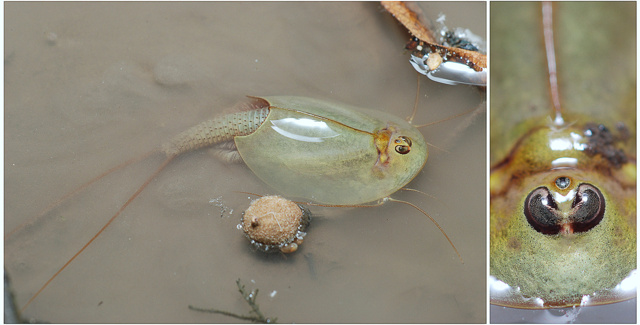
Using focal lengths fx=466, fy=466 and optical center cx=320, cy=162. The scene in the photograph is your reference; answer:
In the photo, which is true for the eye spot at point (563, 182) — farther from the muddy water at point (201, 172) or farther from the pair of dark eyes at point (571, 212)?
the muddy water at point (201, 172)

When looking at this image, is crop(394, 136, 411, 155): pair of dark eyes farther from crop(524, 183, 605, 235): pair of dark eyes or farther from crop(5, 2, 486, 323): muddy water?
crop(524, 183, 605, 235): pair of dark eyes

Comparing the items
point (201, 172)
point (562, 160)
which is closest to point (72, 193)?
point (201, 172)

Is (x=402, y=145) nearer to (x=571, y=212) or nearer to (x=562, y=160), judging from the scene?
(x=562, y=160)

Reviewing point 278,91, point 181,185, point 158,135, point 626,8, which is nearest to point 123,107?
point 158,135

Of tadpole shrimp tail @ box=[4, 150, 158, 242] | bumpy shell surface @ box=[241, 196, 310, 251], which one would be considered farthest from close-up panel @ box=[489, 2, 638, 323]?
tadpole shrimp tail @ box=[4, 150, 158, 242]

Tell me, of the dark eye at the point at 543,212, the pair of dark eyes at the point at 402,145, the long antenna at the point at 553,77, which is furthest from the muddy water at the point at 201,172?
the dark eye at the point at 543,212
